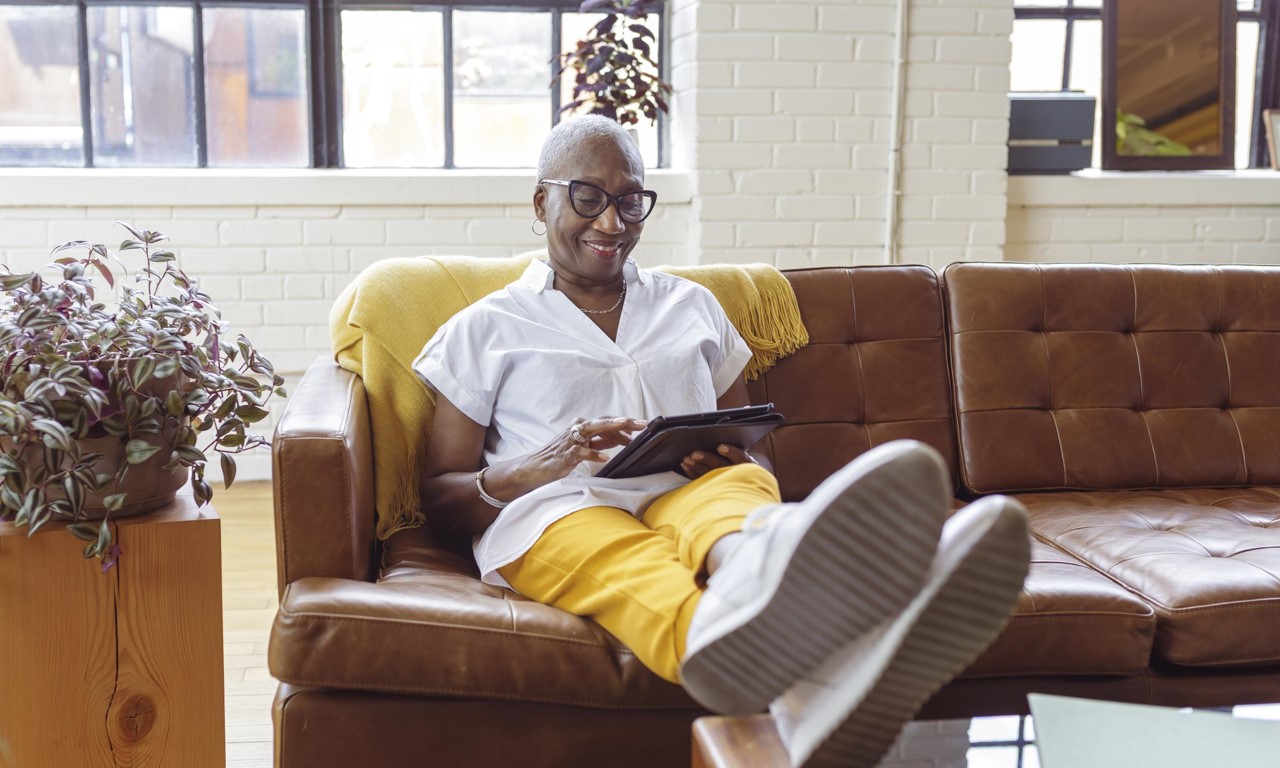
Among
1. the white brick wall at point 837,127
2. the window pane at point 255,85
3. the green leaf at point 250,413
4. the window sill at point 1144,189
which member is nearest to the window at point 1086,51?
the window sill at point 1144,189

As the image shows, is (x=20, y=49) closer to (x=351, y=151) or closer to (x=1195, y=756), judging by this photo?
(x=351, y=151)

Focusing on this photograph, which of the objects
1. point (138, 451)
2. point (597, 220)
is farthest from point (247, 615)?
point (597, 220)

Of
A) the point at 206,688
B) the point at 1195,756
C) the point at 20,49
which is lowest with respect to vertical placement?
the point at 206,688

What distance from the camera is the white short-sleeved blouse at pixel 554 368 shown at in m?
1.90

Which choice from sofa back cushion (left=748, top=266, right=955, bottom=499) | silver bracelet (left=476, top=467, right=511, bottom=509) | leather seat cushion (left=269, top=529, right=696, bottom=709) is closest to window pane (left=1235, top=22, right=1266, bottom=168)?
sofa back cushion (left=748, top=266, right=955, bottom=499)

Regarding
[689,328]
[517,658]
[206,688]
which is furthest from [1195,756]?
[206,688]

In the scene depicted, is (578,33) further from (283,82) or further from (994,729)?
(994,729)

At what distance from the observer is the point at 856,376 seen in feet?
7.54

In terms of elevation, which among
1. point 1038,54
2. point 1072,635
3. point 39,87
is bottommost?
point 1072,635

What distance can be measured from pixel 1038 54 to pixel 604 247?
286 cm

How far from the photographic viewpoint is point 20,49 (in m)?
3.70

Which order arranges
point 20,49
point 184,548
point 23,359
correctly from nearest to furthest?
1. point 23,359
2. point 184,548
3. point 20,49

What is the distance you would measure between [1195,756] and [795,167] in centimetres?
285

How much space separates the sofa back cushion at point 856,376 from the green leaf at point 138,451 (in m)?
1.12
